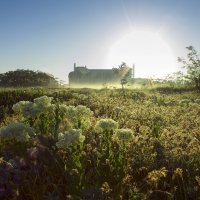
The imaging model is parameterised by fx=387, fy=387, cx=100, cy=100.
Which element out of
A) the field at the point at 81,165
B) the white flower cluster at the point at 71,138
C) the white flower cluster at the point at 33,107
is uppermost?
the white flower cluster at the point at 33,107

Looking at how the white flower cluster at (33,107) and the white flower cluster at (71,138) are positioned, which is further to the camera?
the white flower cluster at (33,107)

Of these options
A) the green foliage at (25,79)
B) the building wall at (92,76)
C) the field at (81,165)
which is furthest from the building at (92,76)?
the field at (81,165)

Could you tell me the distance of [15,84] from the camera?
4206 cm

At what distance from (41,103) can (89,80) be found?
66.5 metres

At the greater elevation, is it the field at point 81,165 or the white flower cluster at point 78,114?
the white flower cluster at point 78,114

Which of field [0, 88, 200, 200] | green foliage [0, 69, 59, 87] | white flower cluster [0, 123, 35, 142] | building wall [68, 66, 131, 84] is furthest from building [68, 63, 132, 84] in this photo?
white flower cluster [0, 123, 35, 142]

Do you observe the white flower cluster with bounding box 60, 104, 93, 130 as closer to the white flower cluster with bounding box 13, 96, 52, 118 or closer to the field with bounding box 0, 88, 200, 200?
the field with bounding box 0, 88, 200, 200

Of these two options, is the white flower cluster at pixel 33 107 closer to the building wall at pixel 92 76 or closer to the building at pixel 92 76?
the building at pixel 92 76

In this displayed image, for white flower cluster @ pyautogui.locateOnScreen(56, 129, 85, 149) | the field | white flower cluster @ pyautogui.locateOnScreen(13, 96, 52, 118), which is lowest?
the field

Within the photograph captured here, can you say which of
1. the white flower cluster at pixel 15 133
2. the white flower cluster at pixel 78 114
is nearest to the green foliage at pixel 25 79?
the white flower cluster at pixel 78 114

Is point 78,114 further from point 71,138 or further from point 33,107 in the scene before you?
point 71,138

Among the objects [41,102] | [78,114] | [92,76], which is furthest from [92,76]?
[41,102]

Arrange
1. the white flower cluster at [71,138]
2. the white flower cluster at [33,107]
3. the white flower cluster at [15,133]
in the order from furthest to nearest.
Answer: the white flower cluster at [33,107] → the white flower cluster at [15,133] → the white flower cluster at [71,138]

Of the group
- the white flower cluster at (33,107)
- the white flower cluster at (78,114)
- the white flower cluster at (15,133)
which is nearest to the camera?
the white flower cluster at (15,133)
